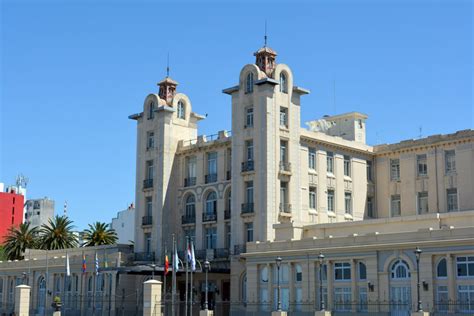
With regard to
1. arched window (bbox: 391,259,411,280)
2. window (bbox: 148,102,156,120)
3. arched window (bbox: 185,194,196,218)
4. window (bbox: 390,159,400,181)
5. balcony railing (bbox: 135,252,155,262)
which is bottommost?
arched window (bbox: 391,259,411,280)

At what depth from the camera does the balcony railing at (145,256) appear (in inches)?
2916

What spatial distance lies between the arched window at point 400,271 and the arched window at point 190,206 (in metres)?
25.5

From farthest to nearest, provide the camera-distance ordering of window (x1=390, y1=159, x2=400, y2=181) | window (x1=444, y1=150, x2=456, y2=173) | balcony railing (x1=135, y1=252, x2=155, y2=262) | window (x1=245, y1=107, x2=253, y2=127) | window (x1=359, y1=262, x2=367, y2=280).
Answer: balcony railing (x1=135, y1=252, x2=155, y2=262) → window (x1=390, y1=159, x2=400, y2=181) → window (x1=444, y1=150, x2=456, y2=173) → window (x1=245, y1=107, x2=253, y2=127) → window (x1=359, y1=262, x2=367, y2=280)

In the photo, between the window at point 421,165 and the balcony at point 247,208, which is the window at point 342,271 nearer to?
the balcony at point 247,208

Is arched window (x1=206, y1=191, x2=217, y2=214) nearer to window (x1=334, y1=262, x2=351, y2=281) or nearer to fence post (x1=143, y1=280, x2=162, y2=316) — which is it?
window (x1=334, y1=262, x2=351, y2=281)

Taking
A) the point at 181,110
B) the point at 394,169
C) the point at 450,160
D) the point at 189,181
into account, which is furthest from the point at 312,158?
the point at 181,110

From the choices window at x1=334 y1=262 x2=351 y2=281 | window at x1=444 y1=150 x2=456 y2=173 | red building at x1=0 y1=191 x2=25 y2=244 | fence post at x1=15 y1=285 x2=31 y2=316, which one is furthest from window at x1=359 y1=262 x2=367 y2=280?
red building at x1=0 y1=191 x2=25 y2=244

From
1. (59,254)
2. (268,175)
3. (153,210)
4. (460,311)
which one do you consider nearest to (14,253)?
(59,254)

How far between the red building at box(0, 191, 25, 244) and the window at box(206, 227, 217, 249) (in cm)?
7621

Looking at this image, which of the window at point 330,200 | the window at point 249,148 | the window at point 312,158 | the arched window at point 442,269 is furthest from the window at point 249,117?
Result: the arched window at point 442,269

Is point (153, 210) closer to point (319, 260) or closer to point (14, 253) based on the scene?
point (319, 260)

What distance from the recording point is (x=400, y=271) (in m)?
52.4

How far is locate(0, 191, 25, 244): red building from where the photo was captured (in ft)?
457

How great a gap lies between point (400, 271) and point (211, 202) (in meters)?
24.1
